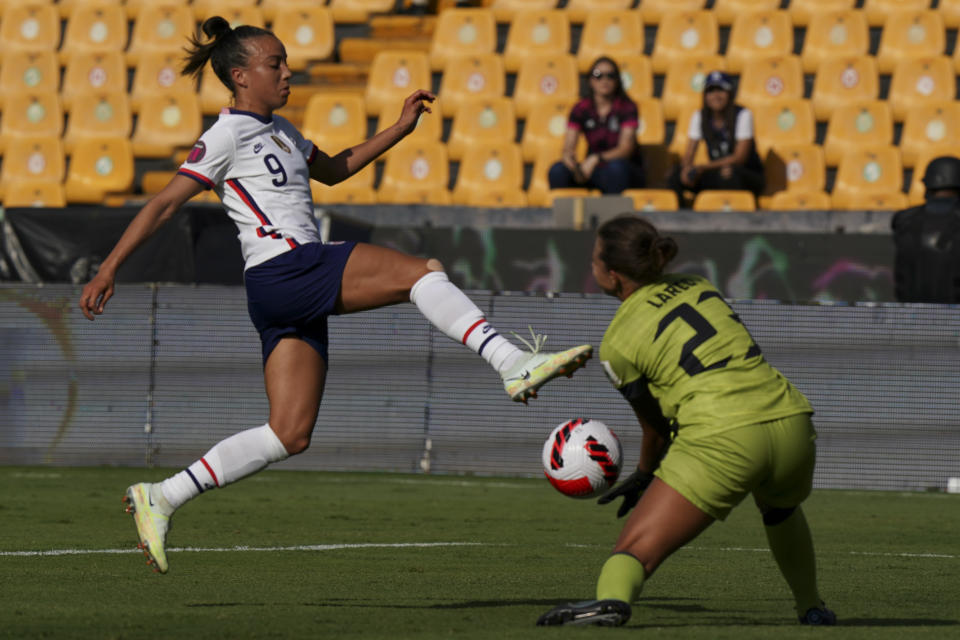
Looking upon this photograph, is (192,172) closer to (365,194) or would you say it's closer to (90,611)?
(90,611)

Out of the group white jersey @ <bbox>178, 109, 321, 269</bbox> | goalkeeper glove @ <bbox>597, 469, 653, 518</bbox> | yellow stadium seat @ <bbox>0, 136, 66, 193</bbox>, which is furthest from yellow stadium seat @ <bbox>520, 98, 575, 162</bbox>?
goalkeeper glove @ <bbox>597, 469, 653, 518</bbox>

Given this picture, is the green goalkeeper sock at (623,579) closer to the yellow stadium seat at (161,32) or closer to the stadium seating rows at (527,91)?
the stadium seating rows at (527,91)

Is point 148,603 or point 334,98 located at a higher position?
point 334,98

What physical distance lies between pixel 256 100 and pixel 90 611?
1.91m

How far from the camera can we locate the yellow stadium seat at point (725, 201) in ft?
43.0

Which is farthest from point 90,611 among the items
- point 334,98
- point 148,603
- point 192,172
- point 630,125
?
point 334,98

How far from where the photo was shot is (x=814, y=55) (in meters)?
15.2

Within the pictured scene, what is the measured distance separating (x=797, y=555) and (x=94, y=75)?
13.7m

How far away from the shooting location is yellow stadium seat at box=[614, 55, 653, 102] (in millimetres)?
15055

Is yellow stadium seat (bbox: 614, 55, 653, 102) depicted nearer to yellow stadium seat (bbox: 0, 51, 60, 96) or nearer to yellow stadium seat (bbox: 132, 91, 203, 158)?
yellow stadium seat (bbox: 132, 91, 203, 158)

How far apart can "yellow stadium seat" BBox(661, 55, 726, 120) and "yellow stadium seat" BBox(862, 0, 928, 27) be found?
5.31ft

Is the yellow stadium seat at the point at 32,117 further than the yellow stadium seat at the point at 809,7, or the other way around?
the yellow stadium seat at the point at 32,117

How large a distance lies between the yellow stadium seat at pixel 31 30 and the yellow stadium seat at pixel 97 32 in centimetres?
17

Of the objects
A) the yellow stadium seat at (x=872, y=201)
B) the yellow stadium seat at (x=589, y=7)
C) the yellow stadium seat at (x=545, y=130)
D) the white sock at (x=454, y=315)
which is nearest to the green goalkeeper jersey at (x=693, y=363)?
the white sock at (x=454, y=315)
